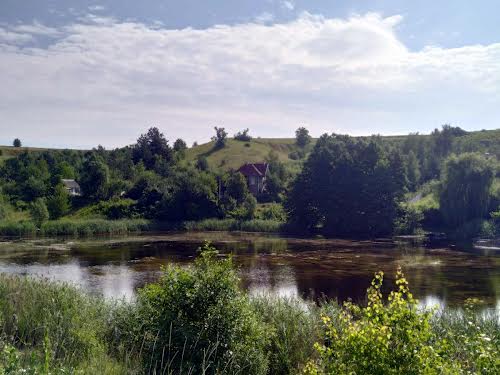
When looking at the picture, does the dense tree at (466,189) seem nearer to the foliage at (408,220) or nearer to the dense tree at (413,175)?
the foliage at (408,220)

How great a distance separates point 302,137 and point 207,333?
105 metres

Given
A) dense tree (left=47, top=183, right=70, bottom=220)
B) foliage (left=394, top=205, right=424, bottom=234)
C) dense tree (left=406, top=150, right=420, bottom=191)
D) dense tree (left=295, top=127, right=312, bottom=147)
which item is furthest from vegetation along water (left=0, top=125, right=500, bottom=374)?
dense tree (left=295, top=127, right=312, bottom=147)

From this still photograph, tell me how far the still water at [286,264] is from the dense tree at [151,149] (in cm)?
3343

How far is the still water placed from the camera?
78.3 feet

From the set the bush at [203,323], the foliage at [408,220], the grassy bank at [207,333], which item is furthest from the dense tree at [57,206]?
the bush at [203,323]

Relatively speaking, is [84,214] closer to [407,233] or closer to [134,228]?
[134,228]

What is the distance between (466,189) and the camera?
49719mm

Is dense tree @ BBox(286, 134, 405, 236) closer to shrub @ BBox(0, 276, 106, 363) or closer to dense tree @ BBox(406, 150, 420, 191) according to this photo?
dense tree @ BBox(406, 150, 420, 191)

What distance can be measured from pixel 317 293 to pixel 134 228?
120 feet

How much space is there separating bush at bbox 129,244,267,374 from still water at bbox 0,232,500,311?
324 inches

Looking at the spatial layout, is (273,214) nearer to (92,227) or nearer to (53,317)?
(92,227)

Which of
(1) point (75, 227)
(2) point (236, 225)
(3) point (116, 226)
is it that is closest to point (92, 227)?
(1) point (75, 227)

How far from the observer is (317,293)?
23.1m

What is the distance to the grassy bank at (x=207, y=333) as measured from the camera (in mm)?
5188
